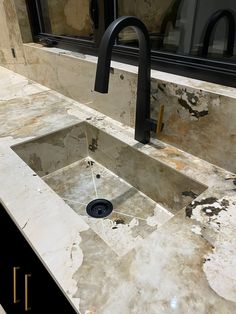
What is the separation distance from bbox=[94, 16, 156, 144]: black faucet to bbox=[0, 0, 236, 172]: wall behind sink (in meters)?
0.05

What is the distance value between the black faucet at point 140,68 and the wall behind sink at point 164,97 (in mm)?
50

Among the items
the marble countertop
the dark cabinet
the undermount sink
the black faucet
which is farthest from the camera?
the undermount sink

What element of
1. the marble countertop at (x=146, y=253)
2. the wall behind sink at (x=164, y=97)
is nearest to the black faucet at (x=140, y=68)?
the wall behind sink at (x=164, y=97)

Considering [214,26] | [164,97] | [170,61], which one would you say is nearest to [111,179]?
[164,97]

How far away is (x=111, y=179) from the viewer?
1022mm

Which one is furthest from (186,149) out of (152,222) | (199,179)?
(152,222)

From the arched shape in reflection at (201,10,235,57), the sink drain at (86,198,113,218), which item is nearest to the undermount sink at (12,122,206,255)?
the sink drain at (86,198,113,218)

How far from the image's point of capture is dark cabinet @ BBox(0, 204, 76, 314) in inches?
21.4

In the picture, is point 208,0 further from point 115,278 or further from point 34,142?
point 115,278

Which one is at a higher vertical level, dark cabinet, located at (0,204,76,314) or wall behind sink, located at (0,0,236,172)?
wall behind sink, located at (0,0,236,172)

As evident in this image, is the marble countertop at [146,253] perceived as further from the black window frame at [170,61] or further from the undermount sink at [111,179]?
the black window frame at [170,61]

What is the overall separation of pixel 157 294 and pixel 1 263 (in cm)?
61

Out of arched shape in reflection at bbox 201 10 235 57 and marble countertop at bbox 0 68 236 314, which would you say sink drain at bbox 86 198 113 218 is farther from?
arched shape in reflection at bbox 201 10 235 57

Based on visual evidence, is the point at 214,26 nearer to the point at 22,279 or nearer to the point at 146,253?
the point at 146,253
